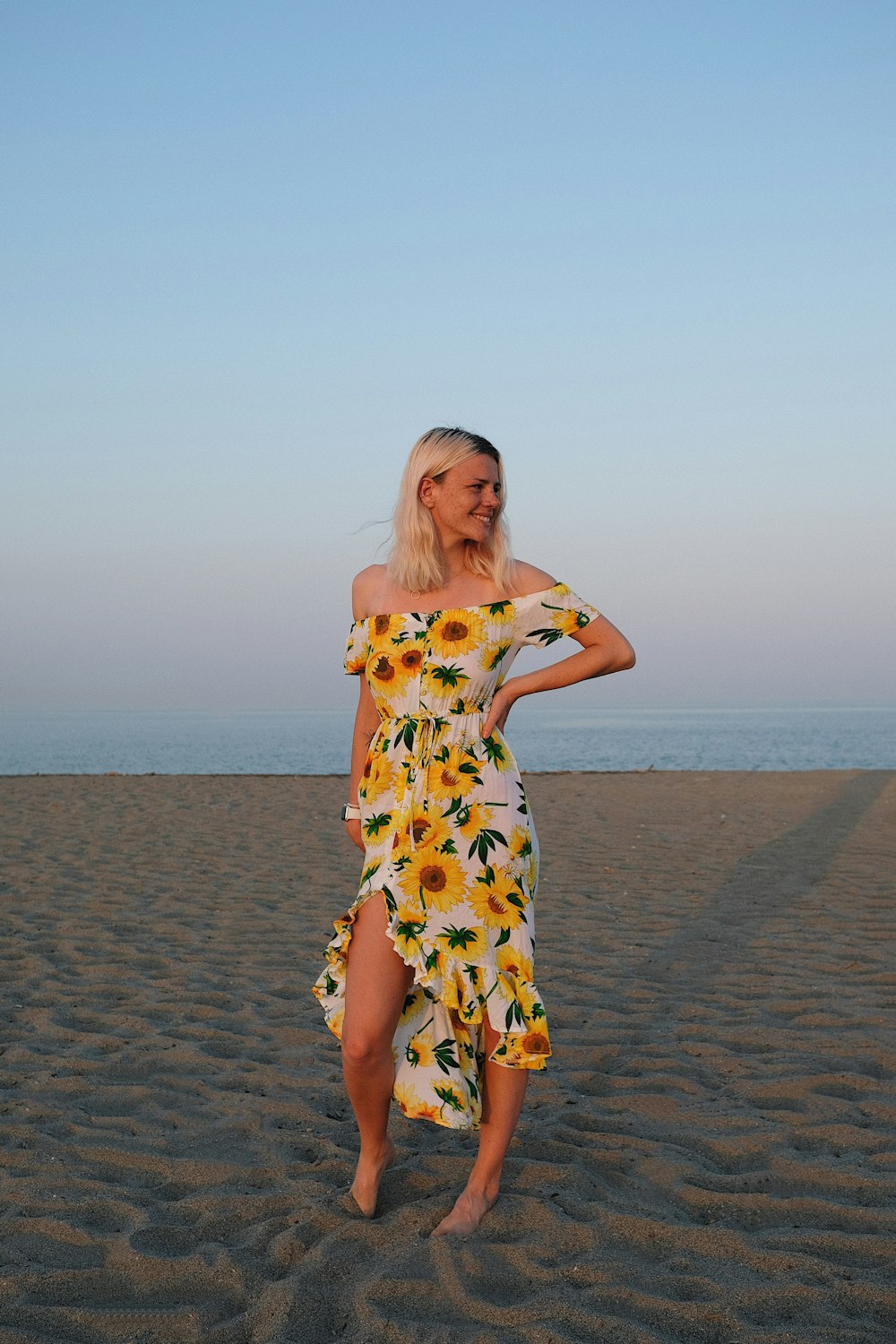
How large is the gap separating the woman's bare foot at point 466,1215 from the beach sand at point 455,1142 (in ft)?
0.20

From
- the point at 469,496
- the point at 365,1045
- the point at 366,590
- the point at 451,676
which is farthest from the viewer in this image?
the point at 366,590

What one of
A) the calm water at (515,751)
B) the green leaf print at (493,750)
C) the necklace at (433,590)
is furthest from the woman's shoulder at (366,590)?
the calm water at (515,751)

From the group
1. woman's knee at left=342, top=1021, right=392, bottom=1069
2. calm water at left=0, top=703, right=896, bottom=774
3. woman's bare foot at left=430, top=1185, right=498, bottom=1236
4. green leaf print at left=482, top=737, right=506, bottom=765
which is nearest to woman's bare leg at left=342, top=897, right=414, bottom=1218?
woman's knee at left=342, top=1021, right=392, bottom=1069

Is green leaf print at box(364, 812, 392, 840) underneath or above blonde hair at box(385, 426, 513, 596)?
underneath

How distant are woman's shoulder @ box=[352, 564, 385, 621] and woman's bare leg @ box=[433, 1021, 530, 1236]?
123 cm

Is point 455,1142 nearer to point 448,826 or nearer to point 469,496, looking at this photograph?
point 448,826

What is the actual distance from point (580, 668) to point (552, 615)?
0.55 ft

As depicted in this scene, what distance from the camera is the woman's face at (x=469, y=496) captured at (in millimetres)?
2977

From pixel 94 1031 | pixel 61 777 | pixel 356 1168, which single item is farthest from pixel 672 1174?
pixel 61 777

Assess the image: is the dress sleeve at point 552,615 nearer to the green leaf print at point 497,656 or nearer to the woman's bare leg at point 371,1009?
the green leaf print at point 497,656

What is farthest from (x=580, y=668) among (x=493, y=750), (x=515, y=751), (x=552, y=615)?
(x=515, y=751)

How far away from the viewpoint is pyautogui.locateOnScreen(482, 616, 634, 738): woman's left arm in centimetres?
295

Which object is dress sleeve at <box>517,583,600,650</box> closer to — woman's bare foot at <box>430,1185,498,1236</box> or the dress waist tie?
the dress waist tie

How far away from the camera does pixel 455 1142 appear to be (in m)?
3.54
